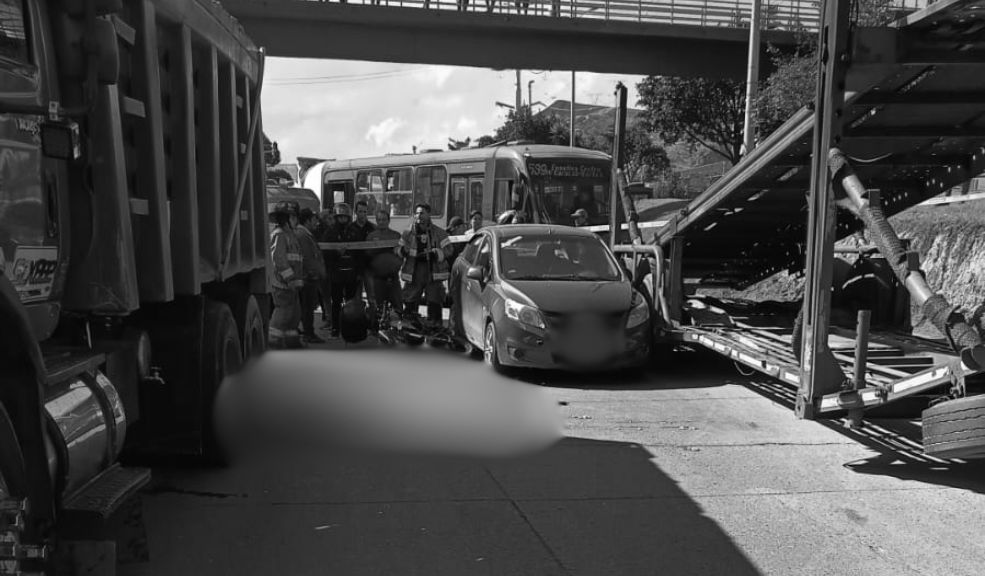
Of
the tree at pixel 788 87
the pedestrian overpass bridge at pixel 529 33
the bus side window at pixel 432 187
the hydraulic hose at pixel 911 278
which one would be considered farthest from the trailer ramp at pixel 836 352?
the pedestrian overpass bridge at pixel 529 33

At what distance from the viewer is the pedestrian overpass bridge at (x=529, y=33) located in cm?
2798

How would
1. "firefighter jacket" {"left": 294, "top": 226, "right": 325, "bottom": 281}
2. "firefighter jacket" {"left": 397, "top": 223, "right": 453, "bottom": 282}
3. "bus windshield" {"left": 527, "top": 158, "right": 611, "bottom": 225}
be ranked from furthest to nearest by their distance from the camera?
"bus windshield" {"left": 527, "top": 158, "right": 611, "bottom": 225} < "firefighter jacket" {"left": 397, "top": 223, "right": 453, "bottom": 282} < "firefighter jacket" {"left": 294, "top": 226, "right": 325, "bottom": 281}

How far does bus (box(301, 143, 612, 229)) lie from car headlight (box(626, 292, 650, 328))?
8302 mm

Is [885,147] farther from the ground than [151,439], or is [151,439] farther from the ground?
[885,147]

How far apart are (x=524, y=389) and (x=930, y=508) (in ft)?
13.4

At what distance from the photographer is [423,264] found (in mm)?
12180

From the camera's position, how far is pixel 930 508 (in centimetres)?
533

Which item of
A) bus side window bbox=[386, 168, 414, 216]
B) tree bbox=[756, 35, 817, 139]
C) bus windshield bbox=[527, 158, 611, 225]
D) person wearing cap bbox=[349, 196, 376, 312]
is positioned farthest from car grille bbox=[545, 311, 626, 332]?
bus side window bbox=[386, 168, 414, 216]

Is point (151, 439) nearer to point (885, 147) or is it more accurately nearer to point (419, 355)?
point (419, 355)

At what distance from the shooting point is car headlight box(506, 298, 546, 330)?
8.83m

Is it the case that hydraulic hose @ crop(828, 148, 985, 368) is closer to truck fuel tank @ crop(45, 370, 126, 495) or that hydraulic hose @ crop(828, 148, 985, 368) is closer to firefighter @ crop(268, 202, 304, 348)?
truck fuel tank @ crop(45, 370, 126, 495)

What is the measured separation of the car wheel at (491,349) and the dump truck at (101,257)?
3.50 m

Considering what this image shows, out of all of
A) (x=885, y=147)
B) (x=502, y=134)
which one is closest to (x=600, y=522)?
(x=885, y=147)

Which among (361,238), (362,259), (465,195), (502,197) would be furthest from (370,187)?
(362,259)
